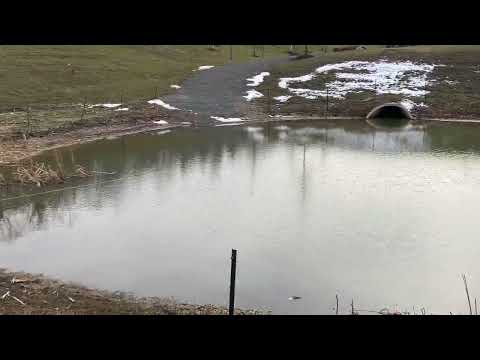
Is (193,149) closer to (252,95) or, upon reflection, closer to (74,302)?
(252,95)

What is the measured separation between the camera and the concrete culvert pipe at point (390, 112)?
25.0 m

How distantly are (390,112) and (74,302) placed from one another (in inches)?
874

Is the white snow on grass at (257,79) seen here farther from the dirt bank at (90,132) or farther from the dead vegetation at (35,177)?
the dead vegetation at (35,177)

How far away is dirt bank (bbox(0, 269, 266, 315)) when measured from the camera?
7.25 metres

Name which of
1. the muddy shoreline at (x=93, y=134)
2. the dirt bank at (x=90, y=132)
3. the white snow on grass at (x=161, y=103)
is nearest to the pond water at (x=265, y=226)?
the muddy shoreline at (x=93, y=134)

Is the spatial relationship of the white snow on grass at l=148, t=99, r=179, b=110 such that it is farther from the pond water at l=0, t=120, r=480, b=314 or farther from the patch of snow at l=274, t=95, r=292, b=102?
the pond water at l=0, t=120, r=480, b=314

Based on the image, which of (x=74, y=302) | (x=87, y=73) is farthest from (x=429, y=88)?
(x=74, y=302)

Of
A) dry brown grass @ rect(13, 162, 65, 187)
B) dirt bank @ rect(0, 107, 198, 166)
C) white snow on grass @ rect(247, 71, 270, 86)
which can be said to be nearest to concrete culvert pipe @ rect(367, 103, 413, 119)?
white snow on grass @ rect(247, 71, 270, 86)

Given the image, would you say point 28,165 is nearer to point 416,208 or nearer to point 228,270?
point 228,270

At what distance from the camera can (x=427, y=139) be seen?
69.1 feet

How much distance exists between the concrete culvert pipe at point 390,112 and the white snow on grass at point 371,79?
2.09 metres
